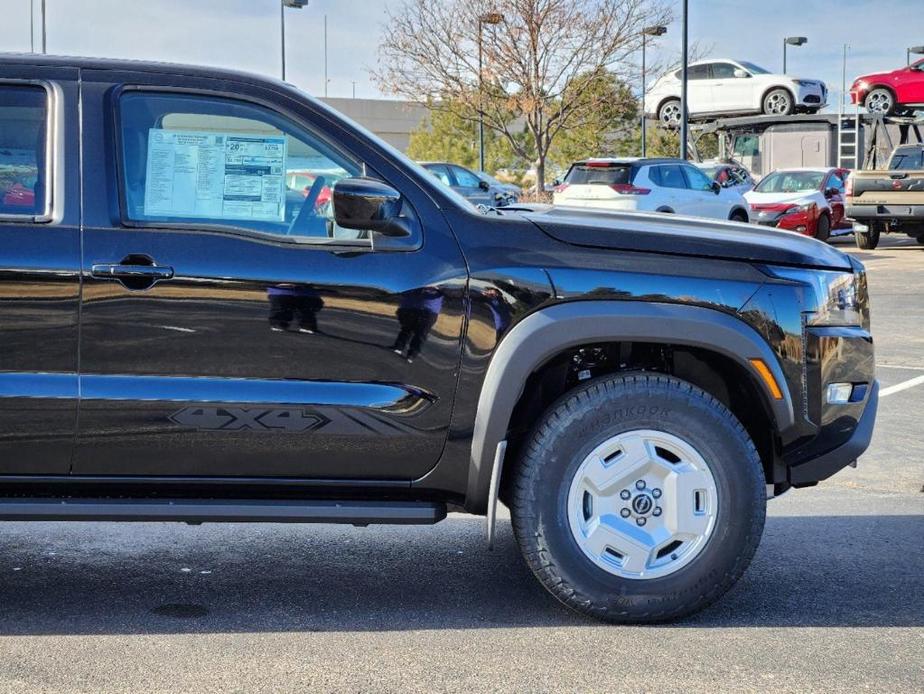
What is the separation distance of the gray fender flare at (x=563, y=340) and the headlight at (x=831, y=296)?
0.84 ft

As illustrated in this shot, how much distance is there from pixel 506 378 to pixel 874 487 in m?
3.28

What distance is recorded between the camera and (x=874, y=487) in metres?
6.61

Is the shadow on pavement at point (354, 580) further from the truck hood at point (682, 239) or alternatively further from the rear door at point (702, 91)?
the rear door at point (702, 91)

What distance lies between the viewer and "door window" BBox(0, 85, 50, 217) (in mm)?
4168

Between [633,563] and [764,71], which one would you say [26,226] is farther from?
[764,71]

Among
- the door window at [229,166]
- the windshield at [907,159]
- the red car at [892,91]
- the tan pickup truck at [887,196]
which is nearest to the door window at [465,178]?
the tan pickup truck at [887,196]

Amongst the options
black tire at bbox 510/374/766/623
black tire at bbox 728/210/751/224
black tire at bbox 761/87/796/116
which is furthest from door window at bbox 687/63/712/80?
black tire at bbox 510/374/766/623

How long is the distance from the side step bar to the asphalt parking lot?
397 mm

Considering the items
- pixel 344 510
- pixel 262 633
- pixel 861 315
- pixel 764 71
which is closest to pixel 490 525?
pixel 344 510

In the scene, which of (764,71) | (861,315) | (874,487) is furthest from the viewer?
(764,71)

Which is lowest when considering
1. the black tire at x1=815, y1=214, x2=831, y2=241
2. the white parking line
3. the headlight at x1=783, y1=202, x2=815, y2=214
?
the white parking line

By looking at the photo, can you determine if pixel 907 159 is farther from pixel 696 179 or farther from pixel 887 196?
pixel 696 179

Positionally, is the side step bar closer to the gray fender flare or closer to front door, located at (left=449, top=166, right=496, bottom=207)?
the gray fender flare

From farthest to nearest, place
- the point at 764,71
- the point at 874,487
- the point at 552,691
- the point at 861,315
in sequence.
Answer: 1. the point at 764,71
2. the point at 874,487
3. the point at 861,315
4. the point at 552,691
